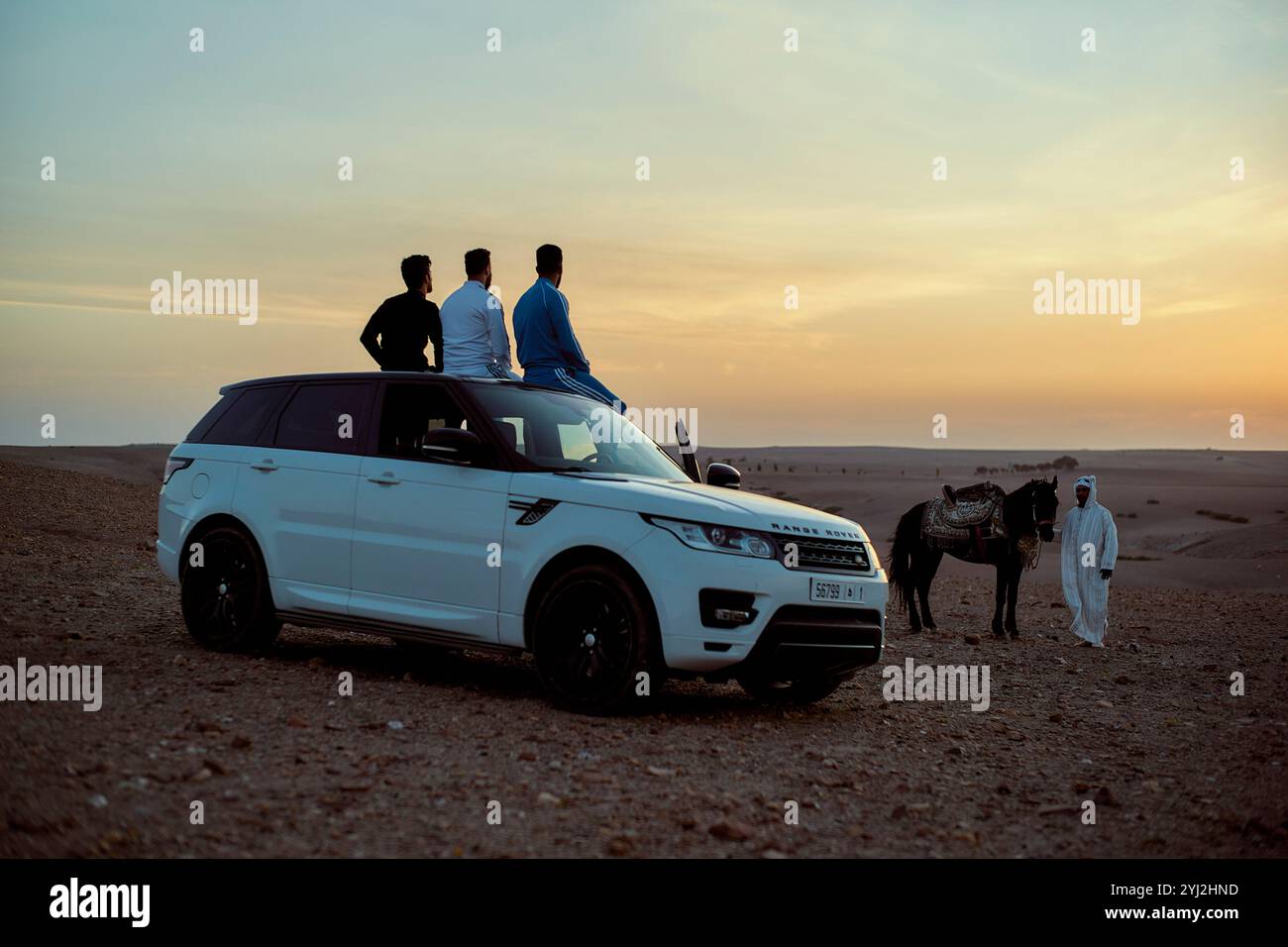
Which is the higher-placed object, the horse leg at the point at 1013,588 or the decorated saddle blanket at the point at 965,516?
the decorated saddle blanket at the point at 965,516

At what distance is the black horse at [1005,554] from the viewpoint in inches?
604

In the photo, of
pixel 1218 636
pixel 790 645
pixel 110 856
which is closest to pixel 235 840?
pixel 110 856

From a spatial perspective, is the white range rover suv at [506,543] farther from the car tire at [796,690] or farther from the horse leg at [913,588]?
the horse leg at [913,588]

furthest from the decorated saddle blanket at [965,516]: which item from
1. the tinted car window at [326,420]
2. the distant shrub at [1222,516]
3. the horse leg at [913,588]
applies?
the distant shrub at [1222,516]

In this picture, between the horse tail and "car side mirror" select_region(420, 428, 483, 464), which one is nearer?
"car side mirror" select_region(420, 428, 483, 464)

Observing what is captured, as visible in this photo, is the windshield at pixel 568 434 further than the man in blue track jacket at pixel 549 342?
No

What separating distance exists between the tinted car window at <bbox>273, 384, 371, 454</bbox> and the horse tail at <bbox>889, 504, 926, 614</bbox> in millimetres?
8750

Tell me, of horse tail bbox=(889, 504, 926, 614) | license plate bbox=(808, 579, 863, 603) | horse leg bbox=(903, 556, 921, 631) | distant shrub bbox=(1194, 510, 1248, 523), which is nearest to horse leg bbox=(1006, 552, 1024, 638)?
horse leg bbox=(903, 556, 921, 631)

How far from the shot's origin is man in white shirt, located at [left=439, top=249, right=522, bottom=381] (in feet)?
34.3

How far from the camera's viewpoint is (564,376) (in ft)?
35.3

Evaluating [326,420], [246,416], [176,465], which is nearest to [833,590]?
[326,420]

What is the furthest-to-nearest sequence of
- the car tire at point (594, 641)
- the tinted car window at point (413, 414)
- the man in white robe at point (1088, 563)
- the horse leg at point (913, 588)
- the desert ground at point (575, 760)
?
the horse leg at point (913, 588) → the man in white robe at point (1088, 563) → the tinted car window at point (413, 414) → the car tire at point (594, 641) → the desert ground at point (575, 760)

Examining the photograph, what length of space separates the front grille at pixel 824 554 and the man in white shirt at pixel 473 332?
3614 mm

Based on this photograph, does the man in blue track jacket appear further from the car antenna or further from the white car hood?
the white car hood
